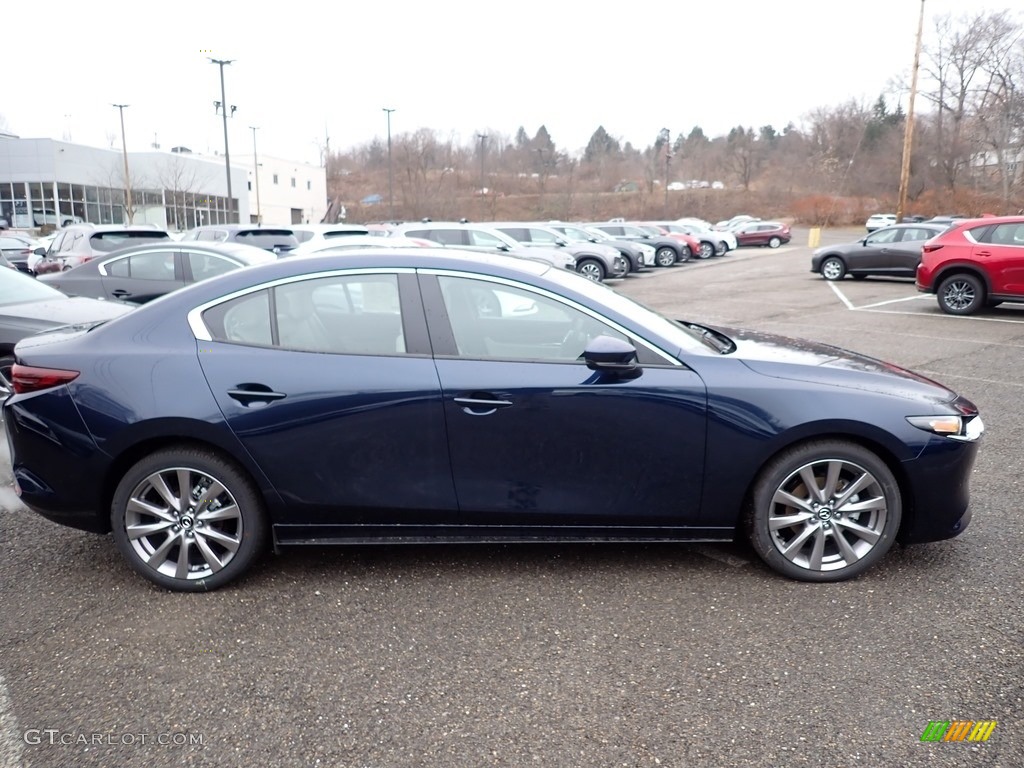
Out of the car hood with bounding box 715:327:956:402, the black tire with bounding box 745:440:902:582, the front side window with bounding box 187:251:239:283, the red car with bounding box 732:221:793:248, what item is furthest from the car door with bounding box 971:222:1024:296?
the red car with bounding box 732:221:793:248

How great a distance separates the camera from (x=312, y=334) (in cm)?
379

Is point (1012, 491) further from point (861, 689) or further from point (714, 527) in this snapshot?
point (861, 689)

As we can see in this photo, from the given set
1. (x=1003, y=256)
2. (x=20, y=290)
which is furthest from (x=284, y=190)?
(x=20, y=290)

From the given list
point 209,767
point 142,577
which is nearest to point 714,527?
point 209,767

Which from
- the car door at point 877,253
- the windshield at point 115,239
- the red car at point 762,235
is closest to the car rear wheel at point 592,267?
the car door at point 877,253

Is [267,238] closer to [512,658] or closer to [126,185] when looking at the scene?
[512,658]

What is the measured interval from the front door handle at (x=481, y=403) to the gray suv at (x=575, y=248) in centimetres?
1819

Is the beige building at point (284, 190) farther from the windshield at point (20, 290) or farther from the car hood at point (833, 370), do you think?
the car hood at point (833, 370)

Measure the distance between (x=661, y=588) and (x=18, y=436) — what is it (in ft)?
10.3

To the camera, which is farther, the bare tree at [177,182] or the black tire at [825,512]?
the bare tree at [177,182]

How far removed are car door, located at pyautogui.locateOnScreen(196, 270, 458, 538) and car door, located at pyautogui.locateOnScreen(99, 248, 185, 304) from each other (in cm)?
761

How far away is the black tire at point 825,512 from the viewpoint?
372cm

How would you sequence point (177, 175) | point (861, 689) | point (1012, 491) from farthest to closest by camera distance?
point (177, 175)
point (1012, 491)
point (861, 689)

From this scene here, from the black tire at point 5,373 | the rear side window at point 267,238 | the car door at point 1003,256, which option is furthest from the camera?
the rear side window at point 267,238
